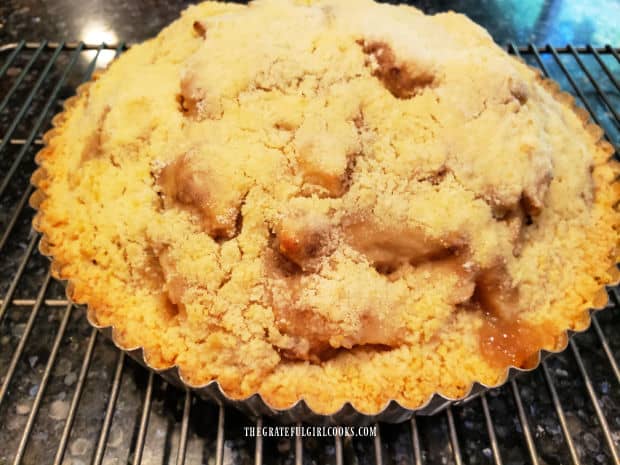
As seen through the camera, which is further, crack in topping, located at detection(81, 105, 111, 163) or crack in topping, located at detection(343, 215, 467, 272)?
crack in topping, located at detection(81, 105, 111, 163)

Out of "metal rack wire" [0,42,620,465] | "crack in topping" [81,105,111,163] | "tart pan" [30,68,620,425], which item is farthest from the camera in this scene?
"crack in topping" [81,105,111,163]

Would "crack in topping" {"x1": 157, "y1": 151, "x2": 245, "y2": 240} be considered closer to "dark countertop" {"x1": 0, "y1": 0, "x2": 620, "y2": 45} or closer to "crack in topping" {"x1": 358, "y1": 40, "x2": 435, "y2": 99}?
"crack in topping" {"x1": 358, "y1": 40, "x2": 435, "y2": 99}

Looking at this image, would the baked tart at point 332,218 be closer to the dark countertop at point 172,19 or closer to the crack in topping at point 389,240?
the crack in topping at point 389,240

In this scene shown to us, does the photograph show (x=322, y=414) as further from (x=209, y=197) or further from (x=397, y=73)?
(x=397, y=73)

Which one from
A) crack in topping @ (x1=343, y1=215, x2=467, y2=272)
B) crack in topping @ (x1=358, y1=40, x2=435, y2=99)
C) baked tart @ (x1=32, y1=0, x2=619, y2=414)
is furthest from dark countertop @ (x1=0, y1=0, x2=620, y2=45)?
crack in topping @ (x1=343, y1=215, x2=467, y2=272)

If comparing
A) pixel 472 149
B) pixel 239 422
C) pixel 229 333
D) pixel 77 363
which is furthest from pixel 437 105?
pixel 77 363

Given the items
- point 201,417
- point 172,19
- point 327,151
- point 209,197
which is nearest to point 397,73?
point 327,151
